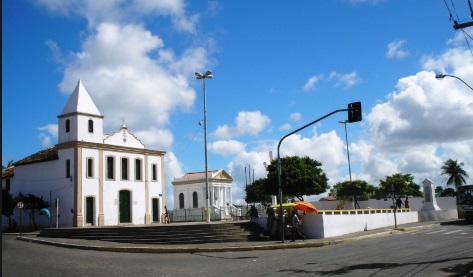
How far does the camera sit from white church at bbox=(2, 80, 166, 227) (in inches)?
1411

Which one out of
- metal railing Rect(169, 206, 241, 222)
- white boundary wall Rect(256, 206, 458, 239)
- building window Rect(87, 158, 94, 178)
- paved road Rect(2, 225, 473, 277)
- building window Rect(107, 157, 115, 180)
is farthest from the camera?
metal railing Rect(169, 206, 241, 222)

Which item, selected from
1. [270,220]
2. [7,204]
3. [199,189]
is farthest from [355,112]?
[199,189]

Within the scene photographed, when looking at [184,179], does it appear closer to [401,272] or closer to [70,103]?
[70,103]

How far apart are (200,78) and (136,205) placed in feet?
48.4

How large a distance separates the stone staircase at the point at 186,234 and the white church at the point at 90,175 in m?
9.39

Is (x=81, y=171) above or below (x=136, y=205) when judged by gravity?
above

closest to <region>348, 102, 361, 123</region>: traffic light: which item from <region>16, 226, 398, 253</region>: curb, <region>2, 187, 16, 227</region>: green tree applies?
<region>16, 226, 398, 253</region>: curb

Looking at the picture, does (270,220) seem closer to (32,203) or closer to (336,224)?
(336,224)

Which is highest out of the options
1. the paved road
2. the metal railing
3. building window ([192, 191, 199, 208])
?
building window ([192, 191, 199, 208])

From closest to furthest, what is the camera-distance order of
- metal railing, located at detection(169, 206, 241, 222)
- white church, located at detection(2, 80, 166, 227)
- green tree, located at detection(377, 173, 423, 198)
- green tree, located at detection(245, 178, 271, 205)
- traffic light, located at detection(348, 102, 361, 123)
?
traffic light, located at detection(348, 102, 361, 123) < white church, located at detection(2, 80, 166, 227) < metal railing, located at detection(169, 206, 241, 222) < green tree, located at detection(377, 173, 423, 198) < green tree, located at detection(245, 178, 271, 205)

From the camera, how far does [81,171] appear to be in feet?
118

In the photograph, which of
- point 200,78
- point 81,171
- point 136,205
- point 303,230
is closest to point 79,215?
point 81,171

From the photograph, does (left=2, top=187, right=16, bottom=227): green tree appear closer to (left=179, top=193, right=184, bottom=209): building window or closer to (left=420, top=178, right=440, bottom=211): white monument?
(left=179, top=193, right=184, bottom=209): building window

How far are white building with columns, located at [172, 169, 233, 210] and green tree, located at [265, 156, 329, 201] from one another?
32.3 feet
